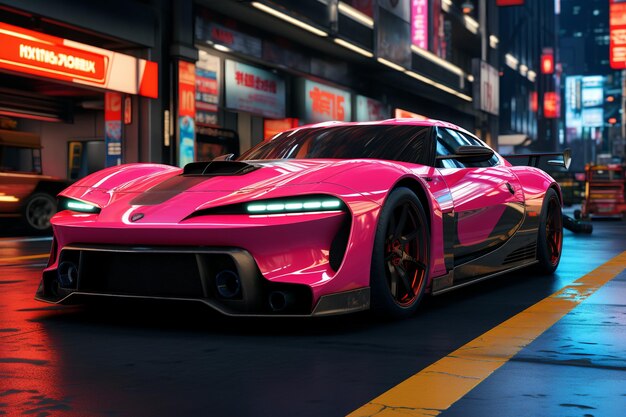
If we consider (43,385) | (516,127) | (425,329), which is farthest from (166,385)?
(516,127)

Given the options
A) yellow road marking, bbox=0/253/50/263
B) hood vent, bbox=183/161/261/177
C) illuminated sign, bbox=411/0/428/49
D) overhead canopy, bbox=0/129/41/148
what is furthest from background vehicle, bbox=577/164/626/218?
hood vent, bbox=183/161/261/177

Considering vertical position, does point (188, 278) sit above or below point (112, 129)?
below

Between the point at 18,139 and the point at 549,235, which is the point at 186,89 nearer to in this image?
the point at 18,139

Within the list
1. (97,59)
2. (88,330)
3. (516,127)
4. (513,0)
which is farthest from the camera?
(516,127)

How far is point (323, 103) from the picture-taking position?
85.7 ft

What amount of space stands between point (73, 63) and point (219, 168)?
1230 centimetres

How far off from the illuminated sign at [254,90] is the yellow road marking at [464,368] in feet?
54.3

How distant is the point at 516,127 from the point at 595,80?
273 feet

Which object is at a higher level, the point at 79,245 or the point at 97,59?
the point at 97,59

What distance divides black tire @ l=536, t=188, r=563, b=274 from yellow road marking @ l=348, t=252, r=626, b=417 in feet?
5.02

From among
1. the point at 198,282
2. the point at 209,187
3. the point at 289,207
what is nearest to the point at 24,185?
the point at 209,187

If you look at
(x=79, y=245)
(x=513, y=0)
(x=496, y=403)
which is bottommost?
(x=496, y=403)

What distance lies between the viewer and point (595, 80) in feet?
458

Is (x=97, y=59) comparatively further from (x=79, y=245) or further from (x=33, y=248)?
(x=79, y=245)
